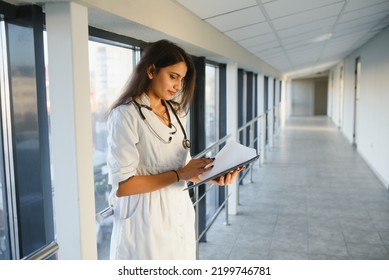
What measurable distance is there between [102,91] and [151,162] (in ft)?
2.21

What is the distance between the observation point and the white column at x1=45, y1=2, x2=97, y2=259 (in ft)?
2.84

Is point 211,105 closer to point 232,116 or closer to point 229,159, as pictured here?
point 232,116

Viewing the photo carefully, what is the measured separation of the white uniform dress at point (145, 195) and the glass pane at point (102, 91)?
0.52 meters

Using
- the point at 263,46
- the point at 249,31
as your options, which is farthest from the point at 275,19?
the point at 263,46

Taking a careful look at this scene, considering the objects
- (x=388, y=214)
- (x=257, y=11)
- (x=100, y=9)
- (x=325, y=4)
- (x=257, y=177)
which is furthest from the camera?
(x=257, y=177)

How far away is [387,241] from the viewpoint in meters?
2.20

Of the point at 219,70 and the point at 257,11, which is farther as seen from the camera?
the point at 219,70

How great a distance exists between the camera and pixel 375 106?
384cm

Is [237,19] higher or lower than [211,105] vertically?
higher

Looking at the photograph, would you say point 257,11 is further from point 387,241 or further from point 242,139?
point 242,139

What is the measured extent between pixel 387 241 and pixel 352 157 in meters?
2.67

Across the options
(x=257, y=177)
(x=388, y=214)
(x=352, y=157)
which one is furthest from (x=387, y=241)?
(x=352, y=157)

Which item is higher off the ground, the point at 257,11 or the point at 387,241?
the point at 257,11

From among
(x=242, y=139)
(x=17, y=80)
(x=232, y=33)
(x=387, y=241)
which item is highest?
(x=232, y=33)
